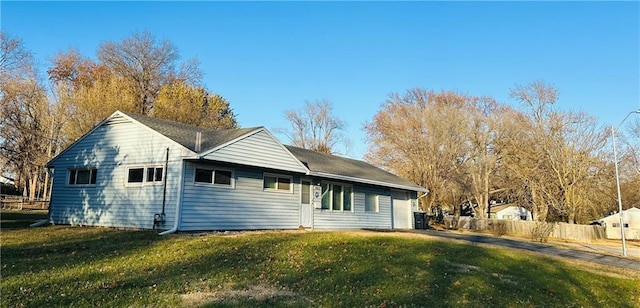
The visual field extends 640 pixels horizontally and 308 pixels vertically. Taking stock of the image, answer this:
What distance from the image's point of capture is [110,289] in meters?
6.10

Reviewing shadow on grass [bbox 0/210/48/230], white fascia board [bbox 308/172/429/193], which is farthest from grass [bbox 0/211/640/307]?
white fascia board [bbox 308/172/429/193]

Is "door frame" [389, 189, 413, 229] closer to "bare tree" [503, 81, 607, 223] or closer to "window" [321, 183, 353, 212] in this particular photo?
"window" [321, 183, 353, 212]

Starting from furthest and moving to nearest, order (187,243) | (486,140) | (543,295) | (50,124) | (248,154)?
(486,140), (50,124), (248,154), (187,243), (543,295)

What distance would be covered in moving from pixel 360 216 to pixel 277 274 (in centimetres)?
1303

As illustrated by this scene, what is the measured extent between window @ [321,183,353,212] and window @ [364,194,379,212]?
55.1 inches

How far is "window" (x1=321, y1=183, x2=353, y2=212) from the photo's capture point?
18562mm

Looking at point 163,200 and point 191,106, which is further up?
point 191,106

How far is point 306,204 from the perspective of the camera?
1764 cm

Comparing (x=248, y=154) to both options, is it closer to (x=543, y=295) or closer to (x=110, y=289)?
(x=110, y=289)

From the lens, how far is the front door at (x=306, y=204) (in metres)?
17.4

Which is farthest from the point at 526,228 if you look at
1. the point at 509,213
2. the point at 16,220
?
the point at 16,220

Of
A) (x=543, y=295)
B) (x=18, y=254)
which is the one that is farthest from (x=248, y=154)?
(x=543, y=295)

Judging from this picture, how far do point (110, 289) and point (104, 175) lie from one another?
34.4 feet

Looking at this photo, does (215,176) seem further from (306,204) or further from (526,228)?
(526,228)
